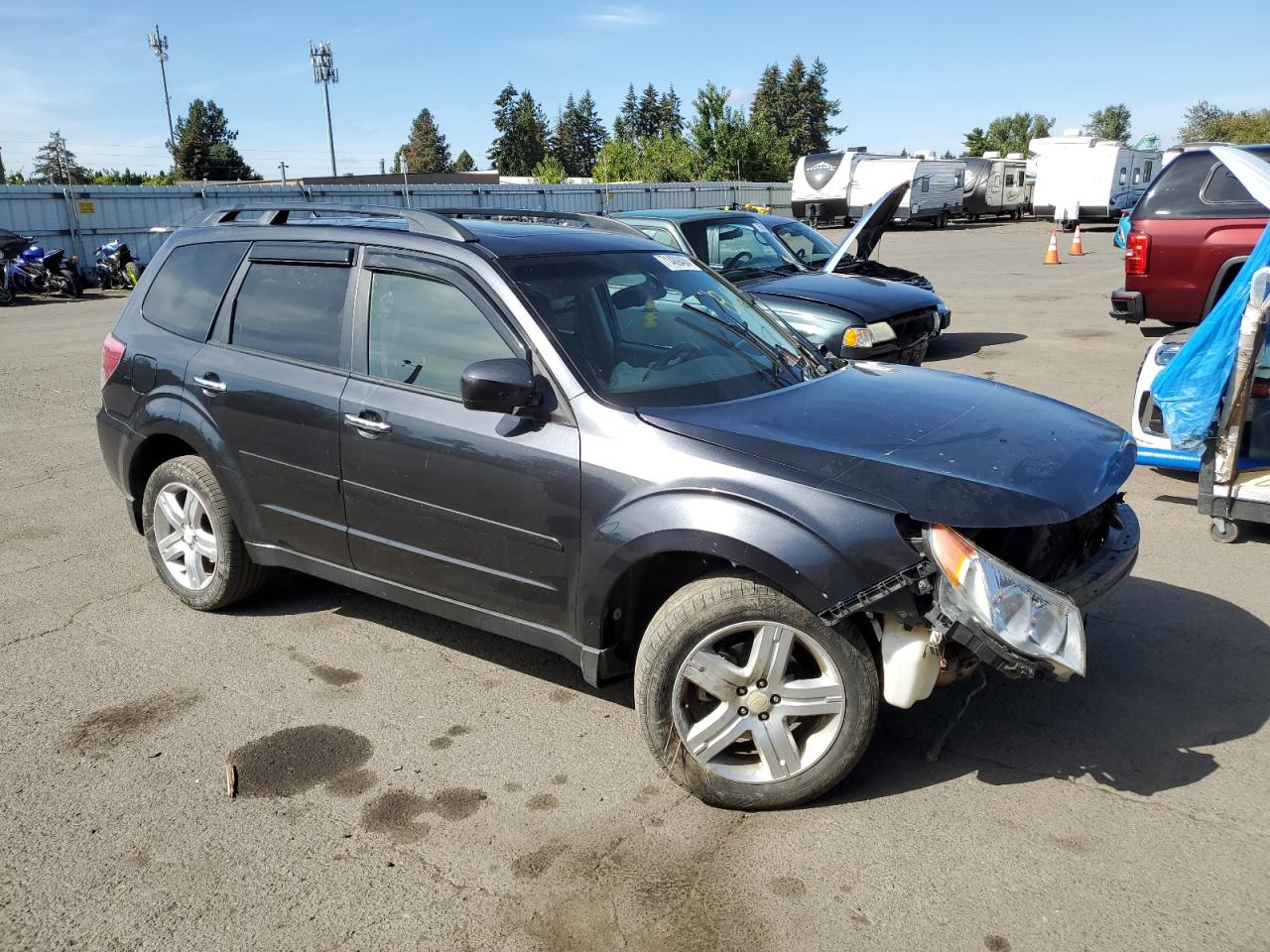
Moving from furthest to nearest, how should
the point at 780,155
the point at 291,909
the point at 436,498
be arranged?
1. the point at 780,155
2. the point at 436,498
3. the point at 291,909

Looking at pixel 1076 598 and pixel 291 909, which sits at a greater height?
pixel 1076 598

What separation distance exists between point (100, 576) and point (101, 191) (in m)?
22.5

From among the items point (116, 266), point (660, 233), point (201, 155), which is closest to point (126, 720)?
point (660, 233)

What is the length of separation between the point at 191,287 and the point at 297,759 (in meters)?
2.49

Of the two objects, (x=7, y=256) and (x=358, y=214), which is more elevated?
(x=358, y=214)

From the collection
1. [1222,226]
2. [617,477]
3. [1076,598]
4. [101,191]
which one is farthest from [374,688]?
[101,191]

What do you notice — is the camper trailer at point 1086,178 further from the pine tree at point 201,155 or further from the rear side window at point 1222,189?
the pine tree at point 201,155

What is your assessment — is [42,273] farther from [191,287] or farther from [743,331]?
[743,331]

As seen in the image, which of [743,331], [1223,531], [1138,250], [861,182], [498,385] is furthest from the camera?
[861,182]

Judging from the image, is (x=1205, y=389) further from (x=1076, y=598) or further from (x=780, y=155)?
(x=780, y=155)

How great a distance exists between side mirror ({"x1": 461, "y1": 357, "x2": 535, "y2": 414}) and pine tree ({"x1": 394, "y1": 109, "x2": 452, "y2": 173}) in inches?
5123

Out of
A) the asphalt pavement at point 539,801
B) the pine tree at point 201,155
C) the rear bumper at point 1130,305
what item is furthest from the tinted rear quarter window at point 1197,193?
the pine tree at point 201,155

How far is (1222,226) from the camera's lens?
960 centimetres

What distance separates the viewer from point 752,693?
326 centimetres
